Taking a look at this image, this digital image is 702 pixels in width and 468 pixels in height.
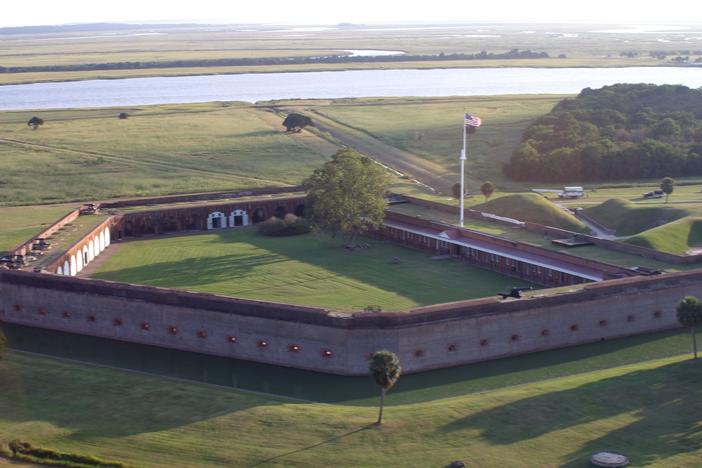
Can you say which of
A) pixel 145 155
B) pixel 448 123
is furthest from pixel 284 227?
pixel 448 123

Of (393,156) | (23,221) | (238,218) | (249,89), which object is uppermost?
(249,89)

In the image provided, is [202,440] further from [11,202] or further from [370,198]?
[11,202]

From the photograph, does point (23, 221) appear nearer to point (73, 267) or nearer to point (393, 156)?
point (73, 267)

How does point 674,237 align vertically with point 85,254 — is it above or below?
above

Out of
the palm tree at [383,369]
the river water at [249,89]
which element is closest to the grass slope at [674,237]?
the palm tree at [383,369]

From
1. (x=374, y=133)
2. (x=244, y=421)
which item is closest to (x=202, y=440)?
(x=244, y=421)

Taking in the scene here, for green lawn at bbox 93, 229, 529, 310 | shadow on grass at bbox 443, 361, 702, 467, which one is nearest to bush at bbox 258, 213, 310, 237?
green lawn at bbox 93, 229, 529, 310

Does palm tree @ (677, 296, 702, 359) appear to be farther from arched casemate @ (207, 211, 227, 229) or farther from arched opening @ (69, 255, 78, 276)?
arched casemate @ (207, 211, 227, 229)
